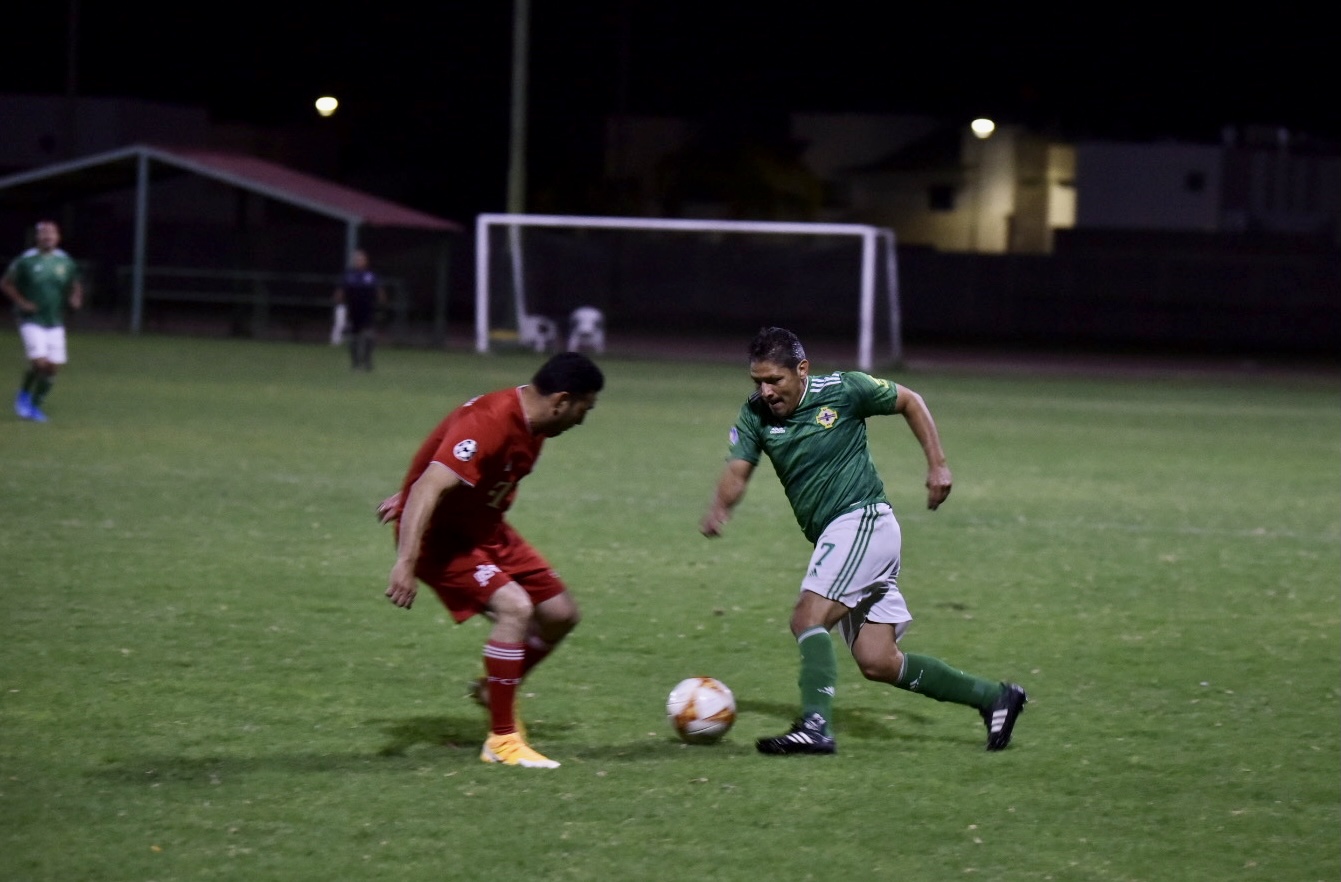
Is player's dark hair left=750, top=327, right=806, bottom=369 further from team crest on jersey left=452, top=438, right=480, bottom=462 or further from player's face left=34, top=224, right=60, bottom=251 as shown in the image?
player's face left=34, top=224, right=60, bottom=251

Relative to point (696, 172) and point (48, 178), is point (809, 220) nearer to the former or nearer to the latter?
point (696, 172)

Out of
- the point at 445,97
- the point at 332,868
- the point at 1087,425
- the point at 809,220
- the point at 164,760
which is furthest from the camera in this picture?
the point at 445,97

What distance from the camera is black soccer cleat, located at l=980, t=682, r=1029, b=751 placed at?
6.77 metres

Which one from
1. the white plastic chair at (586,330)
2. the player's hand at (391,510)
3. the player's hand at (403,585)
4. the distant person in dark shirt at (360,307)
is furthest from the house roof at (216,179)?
the player's hand at (403,585)

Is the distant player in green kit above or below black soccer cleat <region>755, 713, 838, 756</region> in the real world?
above

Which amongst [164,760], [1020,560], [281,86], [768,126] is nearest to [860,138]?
[768,126]

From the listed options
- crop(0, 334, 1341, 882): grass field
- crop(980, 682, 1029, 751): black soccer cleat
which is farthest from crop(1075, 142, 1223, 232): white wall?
crop(980, 682, 1029, 751): black soccer cleat

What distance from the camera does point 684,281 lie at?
47.2 meters

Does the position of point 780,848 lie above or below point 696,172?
below

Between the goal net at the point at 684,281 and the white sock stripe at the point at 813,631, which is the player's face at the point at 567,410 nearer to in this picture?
the white sock stripe at the point at 813,631

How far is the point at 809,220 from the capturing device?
57062 mm

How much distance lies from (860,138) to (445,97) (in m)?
15.9

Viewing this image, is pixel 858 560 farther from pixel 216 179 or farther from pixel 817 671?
pixel 216 179

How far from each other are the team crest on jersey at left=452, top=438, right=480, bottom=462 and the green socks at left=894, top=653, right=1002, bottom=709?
1.94 meters
